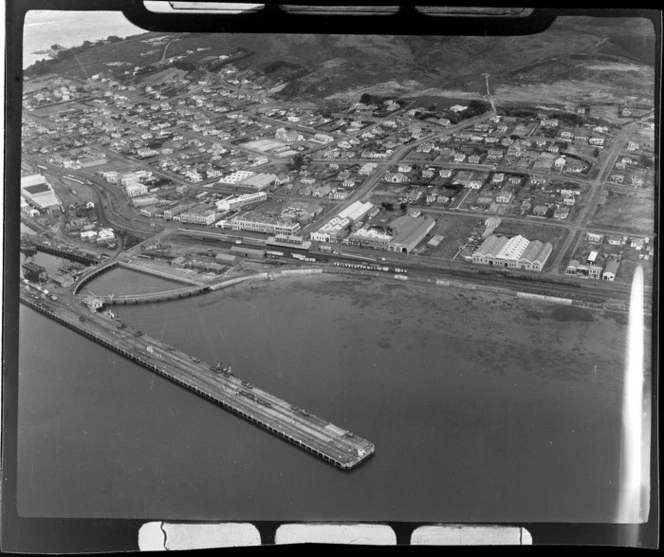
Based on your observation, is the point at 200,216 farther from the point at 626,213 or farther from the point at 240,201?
the point at 626,213

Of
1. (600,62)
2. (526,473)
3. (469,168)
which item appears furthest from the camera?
(469,168)

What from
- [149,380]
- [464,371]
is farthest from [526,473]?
[149,380]

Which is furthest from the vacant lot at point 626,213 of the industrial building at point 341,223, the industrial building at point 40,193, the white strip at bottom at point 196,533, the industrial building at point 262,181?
the industrial building at point 40,193

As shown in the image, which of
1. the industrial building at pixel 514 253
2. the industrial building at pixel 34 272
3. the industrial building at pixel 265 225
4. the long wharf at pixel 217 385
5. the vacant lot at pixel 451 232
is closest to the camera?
the long wharf at pixel 217 385

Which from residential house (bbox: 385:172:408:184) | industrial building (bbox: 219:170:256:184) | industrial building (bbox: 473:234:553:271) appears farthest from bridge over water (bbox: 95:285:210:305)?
industrial building (bbox: 473:234:553:271)

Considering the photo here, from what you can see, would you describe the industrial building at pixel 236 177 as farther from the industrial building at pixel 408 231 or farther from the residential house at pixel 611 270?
the residential house at pixel 611 270

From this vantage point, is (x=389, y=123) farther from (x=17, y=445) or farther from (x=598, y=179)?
(x=17, y=445)

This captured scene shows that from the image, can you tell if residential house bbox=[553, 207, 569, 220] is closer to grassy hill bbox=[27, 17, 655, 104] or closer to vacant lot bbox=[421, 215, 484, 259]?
vacant lot bbox=[421, 215, 484, 259]

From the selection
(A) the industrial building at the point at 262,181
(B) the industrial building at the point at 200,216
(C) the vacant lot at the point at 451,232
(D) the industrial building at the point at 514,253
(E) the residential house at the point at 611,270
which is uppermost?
(A) the industrial building at the point at 262,181
